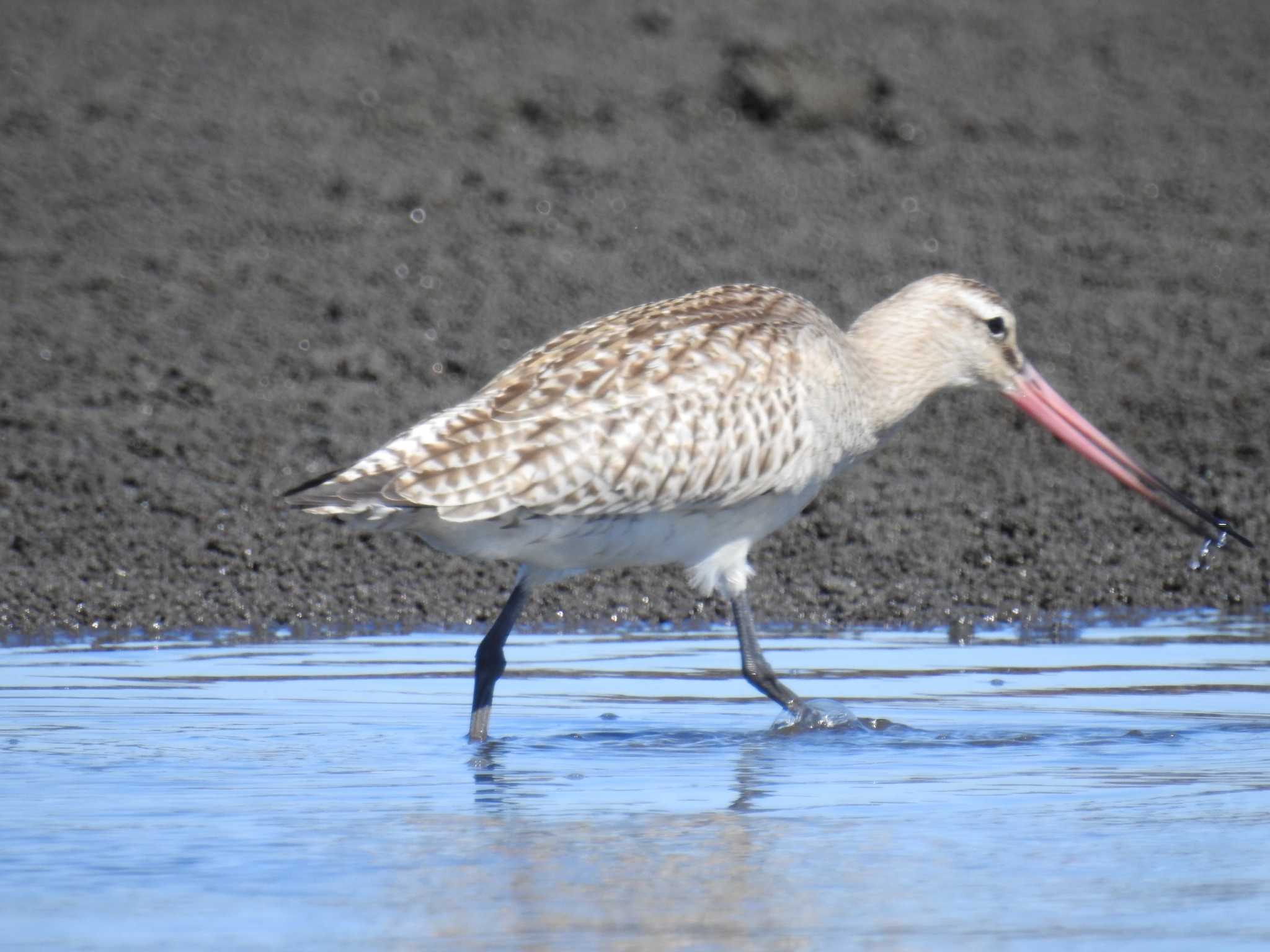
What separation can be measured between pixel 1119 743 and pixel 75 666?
122 inches

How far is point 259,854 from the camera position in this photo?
16.4 feet

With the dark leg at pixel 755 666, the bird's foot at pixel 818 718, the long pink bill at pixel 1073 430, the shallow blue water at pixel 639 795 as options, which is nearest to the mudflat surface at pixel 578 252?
the shallow blue water at pixel 639 795

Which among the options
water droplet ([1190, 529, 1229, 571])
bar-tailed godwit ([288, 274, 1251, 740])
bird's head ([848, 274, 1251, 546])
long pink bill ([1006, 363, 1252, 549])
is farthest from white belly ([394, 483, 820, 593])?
water droplet ([1190, 529, 1229, 571])

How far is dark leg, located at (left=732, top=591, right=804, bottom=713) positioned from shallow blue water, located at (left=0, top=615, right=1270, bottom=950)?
0.14 meters

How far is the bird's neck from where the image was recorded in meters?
7.05

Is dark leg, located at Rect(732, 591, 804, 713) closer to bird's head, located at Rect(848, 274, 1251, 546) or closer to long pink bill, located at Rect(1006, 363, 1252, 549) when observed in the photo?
bird's head, located at Rect(848, 274, 1251, 546)

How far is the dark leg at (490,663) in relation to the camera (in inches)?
254

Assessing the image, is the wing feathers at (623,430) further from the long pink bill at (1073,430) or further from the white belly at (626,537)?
the long pink bill at (1073,430)

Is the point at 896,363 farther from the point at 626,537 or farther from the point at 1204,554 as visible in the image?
the point at 1204,554

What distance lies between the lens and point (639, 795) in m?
5.68

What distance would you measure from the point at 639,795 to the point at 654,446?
3.67 feet

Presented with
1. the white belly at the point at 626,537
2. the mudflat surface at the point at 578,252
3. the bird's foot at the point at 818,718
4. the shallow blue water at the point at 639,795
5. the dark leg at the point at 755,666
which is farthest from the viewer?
the mudflat surface at the point at 578,252

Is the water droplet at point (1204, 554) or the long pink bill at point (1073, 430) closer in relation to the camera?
the long pink bill at point (1073, 430)

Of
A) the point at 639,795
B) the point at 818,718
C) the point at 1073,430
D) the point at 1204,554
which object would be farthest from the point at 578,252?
the point at 639,795
